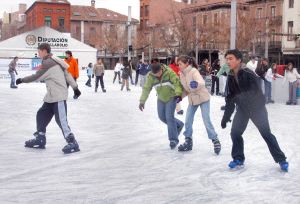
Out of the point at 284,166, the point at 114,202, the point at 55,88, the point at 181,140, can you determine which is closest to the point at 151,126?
the point at 181,140

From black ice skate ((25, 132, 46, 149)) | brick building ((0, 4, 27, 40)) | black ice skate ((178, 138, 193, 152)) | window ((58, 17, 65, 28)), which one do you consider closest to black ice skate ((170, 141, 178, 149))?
black ice skate ((178, 138, 193, 152))

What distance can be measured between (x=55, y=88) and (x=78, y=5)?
81.1m

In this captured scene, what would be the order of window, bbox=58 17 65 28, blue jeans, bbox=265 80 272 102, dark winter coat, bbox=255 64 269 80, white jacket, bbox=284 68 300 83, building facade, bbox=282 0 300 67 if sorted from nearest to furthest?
dark winter coat, bbox=255 64 269 80
blue jeans, bbox=265 80 272 102
white jacket, bbox=284 68 300 83
building facade, bbox=282 0 300 67
window, bbox=58 17 65 28

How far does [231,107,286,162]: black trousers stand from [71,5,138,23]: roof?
251ft

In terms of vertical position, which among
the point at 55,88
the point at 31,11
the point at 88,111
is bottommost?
the point at 88,111

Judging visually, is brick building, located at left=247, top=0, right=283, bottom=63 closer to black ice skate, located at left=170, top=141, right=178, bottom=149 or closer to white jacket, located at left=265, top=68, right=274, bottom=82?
white jacket, located at left=265, top=68, right=274, bottom=82

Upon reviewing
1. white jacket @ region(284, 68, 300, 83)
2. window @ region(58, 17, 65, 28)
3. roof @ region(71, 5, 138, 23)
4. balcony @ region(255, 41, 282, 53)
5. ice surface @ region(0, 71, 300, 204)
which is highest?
roof @ region(71, 5, 138, 23)

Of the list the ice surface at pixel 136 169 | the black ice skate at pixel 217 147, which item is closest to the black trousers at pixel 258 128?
the ice surface at pixel 136 169

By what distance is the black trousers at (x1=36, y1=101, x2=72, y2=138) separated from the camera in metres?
6.64

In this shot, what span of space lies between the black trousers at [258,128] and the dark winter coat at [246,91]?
7 cm

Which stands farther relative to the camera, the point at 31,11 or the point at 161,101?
the point at 31,11

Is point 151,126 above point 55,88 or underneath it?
underneath

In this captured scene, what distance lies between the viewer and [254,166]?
5988 mm

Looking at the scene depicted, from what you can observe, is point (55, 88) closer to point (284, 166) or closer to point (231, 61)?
point (231, 61)
